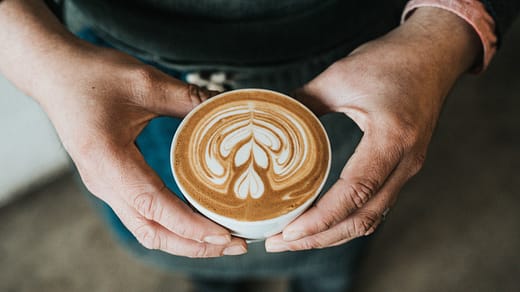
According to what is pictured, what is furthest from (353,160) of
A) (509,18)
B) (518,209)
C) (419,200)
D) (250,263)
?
(518,209)

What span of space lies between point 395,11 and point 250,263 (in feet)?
1.73

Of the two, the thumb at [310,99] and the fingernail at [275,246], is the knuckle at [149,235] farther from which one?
the thumb at [310,99]

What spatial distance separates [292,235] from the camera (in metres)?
0.60

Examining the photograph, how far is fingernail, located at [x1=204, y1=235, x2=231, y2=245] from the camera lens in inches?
23.3

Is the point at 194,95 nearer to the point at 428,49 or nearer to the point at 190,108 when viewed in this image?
the point at 190,108

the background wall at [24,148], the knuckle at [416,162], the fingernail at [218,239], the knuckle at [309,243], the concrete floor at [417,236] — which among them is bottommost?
the concrete floor at [417,236]

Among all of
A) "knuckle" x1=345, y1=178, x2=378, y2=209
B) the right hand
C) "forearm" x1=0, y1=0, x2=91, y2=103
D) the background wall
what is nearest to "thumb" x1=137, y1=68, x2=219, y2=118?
the right hand

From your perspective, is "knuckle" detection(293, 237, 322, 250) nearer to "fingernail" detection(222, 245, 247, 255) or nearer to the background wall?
"fingernail" detection(222, 245, 247, 255)

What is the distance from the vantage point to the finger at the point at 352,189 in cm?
60

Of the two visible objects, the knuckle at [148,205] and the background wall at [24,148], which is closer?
the knuckle at [148,205]

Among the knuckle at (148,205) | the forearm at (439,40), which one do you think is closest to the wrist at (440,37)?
the forearm at (439,40)

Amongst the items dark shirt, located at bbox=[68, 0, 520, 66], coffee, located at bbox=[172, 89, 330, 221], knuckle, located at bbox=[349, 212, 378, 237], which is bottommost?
knuckle, located at bbox=[349, 212, 378, 237]

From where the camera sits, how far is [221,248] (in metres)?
0.62

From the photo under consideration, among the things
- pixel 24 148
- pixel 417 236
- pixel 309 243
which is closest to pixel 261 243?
pixel 309 243
